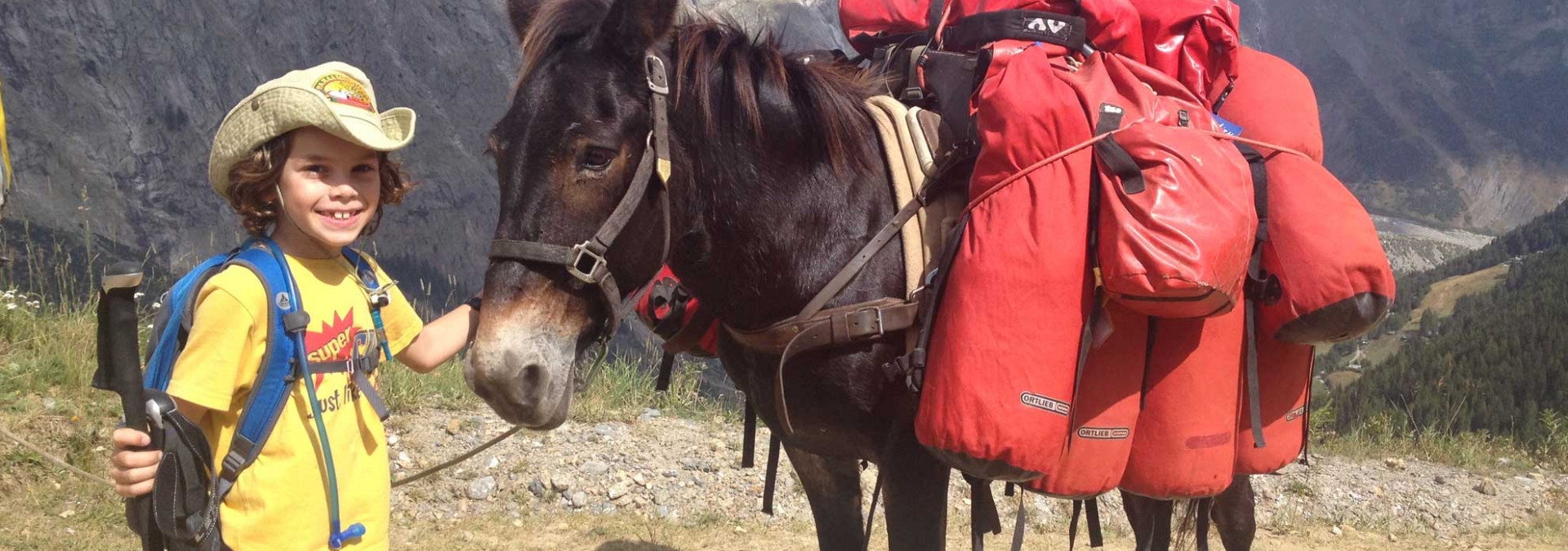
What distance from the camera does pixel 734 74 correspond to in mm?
2174

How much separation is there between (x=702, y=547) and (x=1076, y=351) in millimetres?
2803

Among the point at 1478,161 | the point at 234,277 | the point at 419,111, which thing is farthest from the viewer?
the point at 1478,161

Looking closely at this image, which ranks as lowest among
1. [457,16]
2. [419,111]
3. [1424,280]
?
[1424,280]

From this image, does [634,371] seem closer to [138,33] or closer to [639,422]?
[639,422]

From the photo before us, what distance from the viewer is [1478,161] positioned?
160 metres

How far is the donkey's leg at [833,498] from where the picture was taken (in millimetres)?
2898

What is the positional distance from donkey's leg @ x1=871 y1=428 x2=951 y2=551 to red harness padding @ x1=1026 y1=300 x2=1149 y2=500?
0.85 feet

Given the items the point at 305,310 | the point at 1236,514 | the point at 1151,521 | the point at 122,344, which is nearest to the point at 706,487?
the point at 1151,521

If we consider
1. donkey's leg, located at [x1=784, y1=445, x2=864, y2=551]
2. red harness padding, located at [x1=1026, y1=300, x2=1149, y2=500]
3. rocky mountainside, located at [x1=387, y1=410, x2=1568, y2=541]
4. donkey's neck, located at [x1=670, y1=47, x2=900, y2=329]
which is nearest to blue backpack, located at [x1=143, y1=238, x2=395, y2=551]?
donkey's neck, located at [x1=670, y1=47, x2=900, y2=329]

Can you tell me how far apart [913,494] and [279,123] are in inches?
62.6

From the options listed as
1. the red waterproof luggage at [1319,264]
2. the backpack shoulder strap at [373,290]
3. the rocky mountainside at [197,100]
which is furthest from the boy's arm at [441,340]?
the red waterproof luggage at [1319,264]

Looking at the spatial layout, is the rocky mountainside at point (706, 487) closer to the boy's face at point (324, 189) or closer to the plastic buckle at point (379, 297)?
the plastic buckle at point (379, 297)

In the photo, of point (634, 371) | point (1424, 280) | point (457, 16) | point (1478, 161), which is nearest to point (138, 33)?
point (457, 16)

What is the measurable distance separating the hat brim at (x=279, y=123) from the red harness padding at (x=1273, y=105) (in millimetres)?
2128
